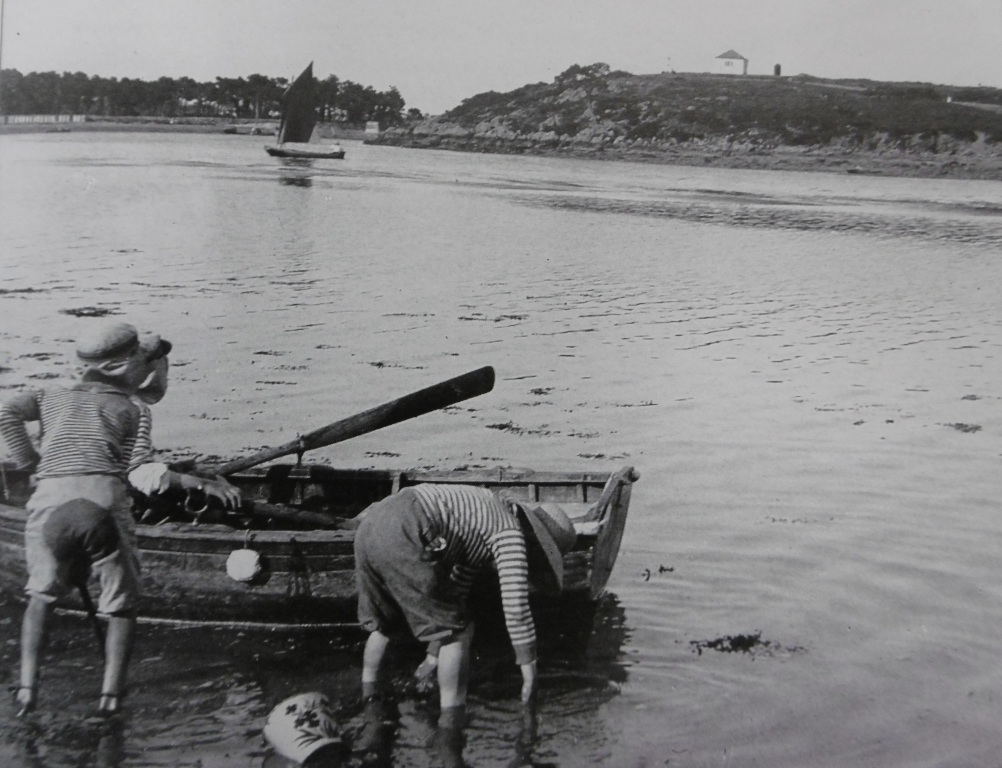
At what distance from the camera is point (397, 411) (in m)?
6.09

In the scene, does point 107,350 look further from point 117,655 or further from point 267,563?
point 267,563

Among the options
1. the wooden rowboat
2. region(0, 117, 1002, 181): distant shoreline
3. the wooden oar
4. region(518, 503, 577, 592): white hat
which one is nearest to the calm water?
the wooden rowboat

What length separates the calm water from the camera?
16.5ft

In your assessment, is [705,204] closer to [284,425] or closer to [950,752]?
[284,425]

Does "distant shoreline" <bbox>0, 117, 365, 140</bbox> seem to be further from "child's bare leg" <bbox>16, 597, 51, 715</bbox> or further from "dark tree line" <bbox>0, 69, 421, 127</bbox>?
"child's bare leg" <bbox>16, 597, 51, 715</bbox>

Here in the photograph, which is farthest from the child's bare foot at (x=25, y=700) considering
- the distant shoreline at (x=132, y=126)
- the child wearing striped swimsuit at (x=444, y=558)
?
the distant shoreline at (x=132, y=126)

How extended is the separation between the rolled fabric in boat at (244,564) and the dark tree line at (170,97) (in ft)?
19.0

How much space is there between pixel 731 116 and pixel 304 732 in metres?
34.5

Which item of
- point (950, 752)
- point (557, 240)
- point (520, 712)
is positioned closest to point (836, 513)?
point (950, 752)

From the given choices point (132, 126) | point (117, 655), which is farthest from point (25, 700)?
point (132, 126)

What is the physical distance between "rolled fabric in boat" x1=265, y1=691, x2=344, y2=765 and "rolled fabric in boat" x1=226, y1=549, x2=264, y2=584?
1141mm

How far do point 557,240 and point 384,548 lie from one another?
16.3 meters

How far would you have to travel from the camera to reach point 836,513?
25.8 feet

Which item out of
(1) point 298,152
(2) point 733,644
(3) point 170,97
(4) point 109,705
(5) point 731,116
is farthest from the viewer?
(1) point 298,152
